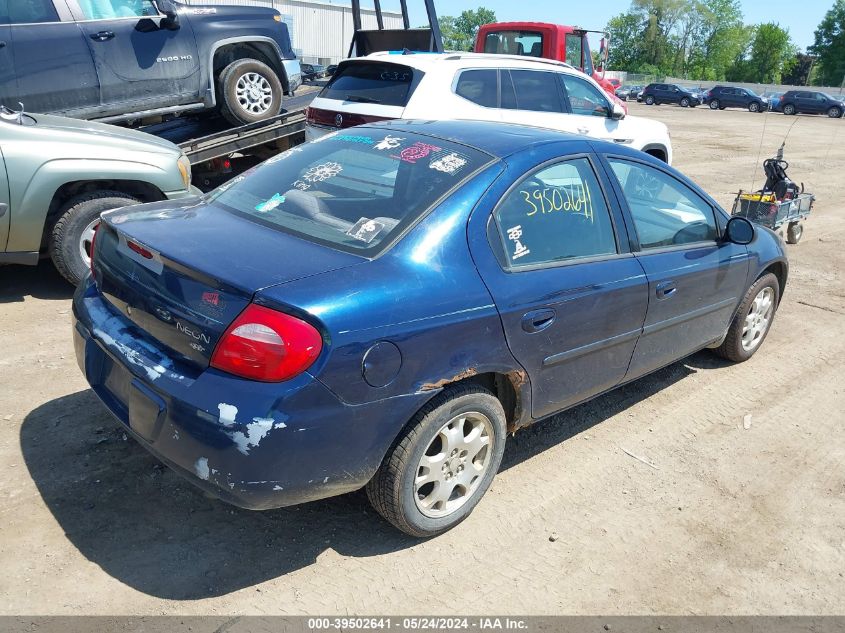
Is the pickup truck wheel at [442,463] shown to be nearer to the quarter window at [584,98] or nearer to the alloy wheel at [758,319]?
the alloy wheel at [758,319]

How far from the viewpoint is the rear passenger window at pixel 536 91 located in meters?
7.94

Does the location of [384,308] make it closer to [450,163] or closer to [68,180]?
[450,163]

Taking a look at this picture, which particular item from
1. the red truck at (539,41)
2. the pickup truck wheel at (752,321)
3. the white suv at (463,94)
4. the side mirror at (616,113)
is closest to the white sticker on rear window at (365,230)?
the pickup truck wheel at (752,321)

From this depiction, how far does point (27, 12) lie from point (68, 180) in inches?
97.4

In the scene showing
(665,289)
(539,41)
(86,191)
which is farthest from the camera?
(539,41)

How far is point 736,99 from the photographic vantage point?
46.0 m

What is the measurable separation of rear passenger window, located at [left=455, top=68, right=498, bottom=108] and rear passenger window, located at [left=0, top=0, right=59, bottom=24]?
3837mm

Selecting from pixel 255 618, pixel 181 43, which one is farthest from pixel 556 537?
pixel 181 43

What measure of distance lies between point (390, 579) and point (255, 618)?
531 mm

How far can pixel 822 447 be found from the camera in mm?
4031

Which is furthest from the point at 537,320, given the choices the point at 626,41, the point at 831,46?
the point at 626,41

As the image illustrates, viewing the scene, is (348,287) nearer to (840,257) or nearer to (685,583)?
(685,583)

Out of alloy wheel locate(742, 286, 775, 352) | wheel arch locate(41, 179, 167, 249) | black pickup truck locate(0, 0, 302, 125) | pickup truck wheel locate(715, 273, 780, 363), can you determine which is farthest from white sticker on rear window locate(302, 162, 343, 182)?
black pickup truck locate(0, 0, 302, 125)

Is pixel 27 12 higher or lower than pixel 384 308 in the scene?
higher
